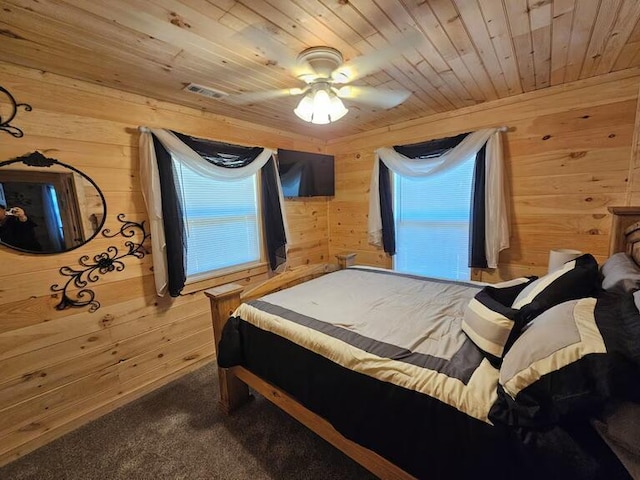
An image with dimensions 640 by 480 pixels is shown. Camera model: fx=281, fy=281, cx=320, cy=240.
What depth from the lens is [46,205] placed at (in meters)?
1.73

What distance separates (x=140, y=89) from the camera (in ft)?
6.60

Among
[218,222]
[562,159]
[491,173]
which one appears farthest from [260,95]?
[562,159]

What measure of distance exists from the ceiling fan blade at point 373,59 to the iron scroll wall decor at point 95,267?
1811 mm

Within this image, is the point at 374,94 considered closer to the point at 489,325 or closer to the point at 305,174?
the point at 489,325

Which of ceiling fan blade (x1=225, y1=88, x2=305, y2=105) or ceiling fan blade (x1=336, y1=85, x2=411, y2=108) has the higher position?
ceiling fan blade (x1=225, y1=88, x2=305, y2=105)

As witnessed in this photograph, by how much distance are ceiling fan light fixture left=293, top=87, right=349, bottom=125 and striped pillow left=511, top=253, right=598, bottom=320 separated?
143cm

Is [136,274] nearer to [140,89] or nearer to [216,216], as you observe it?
[216,216]

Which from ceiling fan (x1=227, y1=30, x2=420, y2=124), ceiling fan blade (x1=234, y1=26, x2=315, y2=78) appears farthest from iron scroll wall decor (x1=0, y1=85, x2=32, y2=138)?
ceiling fan blade (x1=234, y1=26, x2=315, y2=78)

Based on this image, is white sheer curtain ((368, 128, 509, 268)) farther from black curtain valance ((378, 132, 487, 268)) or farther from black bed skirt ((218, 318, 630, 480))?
black bed skirt ((218, 318, 630, 480))

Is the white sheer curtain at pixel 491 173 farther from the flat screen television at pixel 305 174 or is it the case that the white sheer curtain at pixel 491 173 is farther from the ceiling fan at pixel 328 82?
the flat screen television at pixel 305 174

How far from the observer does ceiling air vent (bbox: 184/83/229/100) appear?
6.54 ft

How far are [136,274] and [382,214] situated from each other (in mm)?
2447

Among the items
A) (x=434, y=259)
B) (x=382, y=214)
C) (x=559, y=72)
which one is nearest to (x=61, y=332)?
(x=382, y=214)

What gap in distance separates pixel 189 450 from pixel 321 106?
7.18ft
